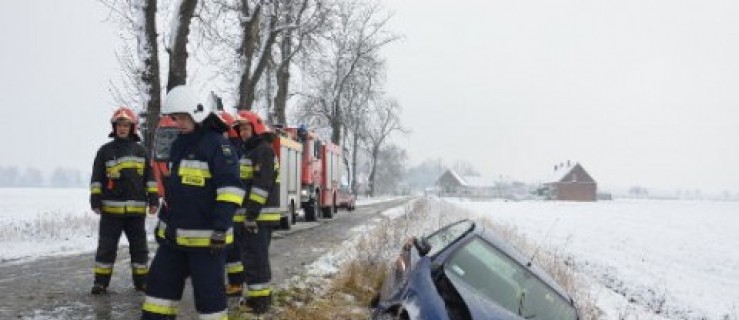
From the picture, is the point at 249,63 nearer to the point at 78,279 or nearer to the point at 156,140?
the point at 156,140

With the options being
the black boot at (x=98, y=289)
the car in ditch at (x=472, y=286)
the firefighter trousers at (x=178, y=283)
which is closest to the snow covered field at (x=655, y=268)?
the car in ditch at (x=472, y=286)

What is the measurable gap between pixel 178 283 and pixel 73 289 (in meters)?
3.11

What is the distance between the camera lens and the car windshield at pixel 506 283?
4781 mm

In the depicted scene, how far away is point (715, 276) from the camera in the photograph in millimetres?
20141

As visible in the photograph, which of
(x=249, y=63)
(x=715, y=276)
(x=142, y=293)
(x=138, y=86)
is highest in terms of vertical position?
(x=249, y=63)

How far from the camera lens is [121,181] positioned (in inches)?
282

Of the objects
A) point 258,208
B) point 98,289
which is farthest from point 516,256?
point 98,289

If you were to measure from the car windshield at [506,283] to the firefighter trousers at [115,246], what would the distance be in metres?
3.80

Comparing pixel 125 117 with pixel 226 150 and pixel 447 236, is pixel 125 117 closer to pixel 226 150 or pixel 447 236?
pixel 226 150

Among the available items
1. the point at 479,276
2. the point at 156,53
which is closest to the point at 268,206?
A: the point at 479,276

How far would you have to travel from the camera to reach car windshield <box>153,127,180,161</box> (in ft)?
48.8

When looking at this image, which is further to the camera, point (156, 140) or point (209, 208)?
point (156, 140)

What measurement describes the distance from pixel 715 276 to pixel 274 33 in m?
15.6

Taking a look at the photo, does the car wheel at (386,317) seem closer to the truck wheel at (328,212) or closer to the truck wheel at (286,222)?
the truck wheel at (286,222)
